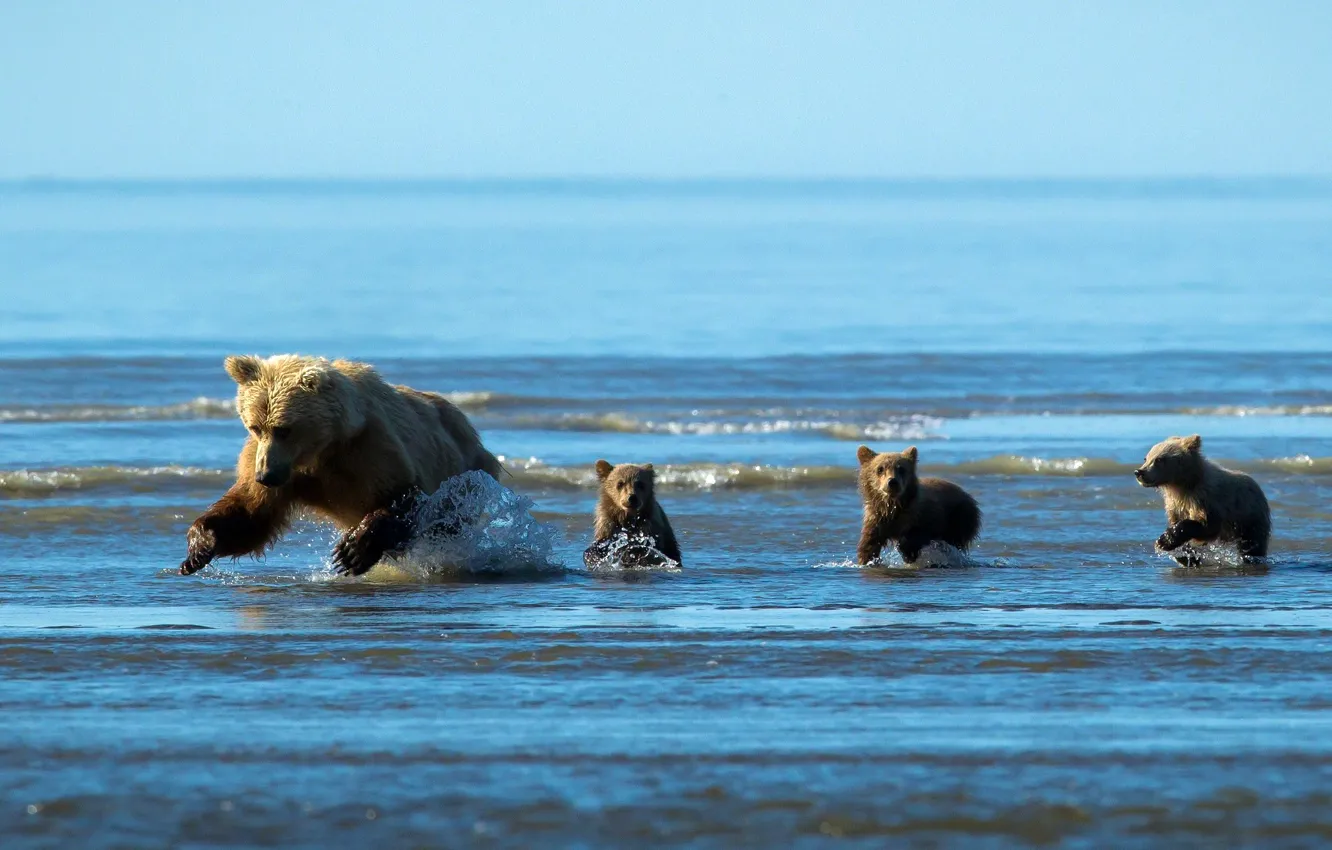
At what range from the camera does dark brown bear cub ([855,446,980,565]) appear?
10.9m

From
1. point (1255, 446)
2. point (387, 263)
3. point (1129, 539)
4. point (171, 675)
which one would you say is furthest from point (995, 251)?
point (171, 675)

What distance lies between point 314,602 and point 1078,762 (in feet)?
14.5

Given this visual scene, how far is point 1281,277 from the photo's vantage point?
49125 millimetres

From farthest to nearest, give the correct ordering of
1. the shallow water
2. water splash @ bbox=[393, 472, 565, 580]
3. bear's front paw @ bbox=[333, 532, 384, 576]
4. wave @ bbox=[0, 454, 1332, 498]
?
1. wave @ bbox=[0, 454, 1332, 498]
2. water splash @ bbox=[393, 472, 565, 580]
3. bear's front paw @ bbox=[333, 532, 384, 576]
4. the shallow water

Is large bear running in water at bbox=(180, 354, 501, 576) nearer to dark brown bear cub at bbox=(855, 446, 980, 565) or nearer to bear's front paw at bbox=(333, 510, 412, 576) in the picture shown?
bear's front paw at bbox=(333, 510, 412, 576)

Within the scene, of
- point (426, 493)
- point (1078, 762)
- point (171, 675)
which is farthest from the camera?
point (426, 493)

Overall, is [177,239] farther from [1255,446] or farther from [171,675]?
[171,675]

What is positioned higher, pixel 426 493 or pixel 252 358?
pixel 252 358

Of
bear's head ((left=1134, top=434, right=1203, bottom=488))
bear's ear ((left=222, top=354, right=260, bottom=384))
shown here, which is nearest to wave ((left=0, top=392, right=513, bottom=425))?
bear's ear ((left=222, top=354, right=260, bottom=384))

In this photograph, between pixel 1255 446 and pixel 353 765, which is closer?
pixel 353 765

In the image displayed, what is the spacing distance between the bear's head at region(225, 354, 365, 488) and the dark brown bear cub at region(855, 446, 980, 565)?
3033mm

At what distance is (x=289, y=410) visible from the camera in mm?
9273

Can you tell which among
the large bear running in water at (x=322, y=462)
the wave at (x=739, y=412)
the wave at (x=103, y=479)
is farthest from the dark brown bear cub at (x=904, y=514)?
Result: the wave at (x=739, y=412)

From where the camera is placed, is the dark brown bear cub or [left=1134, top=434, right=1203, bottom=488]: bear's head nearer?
[left=1134, top=434, right=1203, bottom=488]: bear's head
